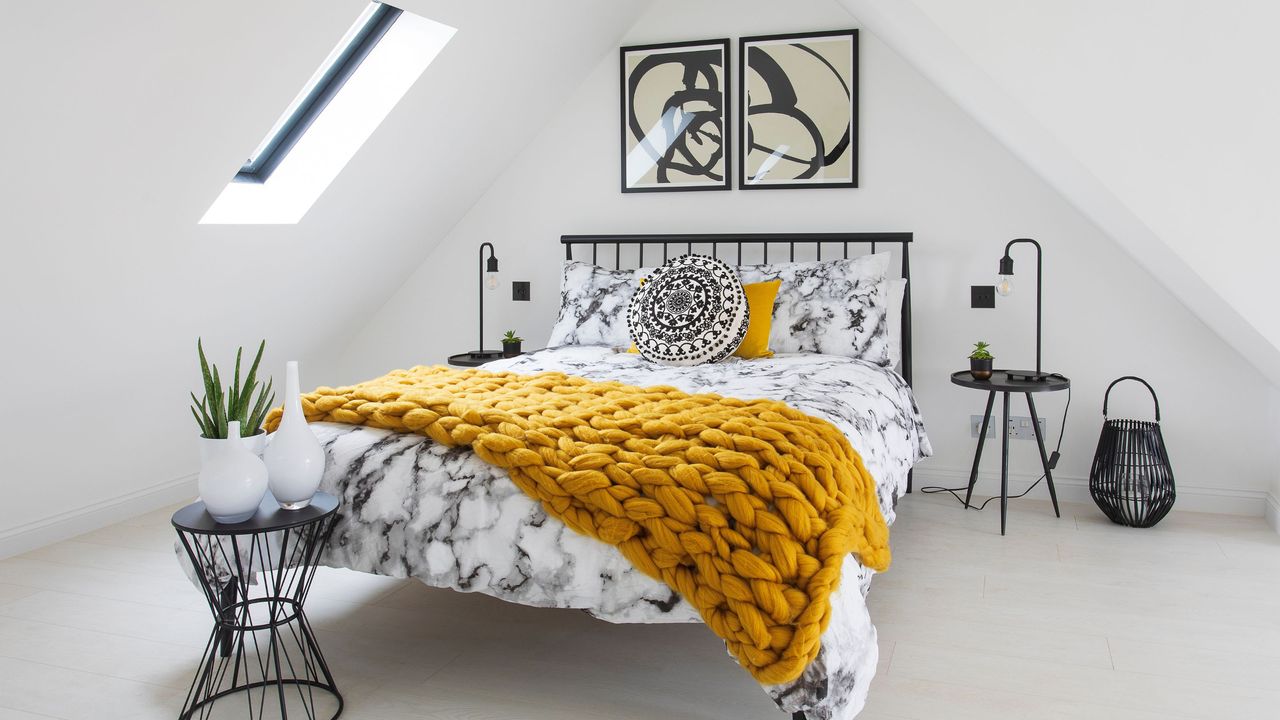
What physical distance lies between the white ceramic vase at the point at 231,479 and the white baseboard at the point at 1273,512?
130 inches

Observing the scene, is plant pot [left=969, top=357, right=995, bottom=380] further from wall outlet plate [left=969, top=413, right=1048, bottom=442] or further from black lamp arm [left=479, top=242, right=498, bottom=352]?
black lamp arm [left=479, top=242, right=498, bottom=352]

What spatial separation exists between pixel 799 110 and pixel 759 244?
587mm

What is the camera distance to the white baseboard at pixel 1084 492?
3.49m

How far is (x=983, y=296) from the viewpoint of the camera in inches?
147

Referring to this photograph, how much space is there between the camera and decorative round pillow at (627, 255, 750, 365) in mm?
3266

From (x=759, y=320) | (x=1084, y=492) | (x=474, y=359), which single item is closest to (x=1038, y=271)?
(x=1084, y=492)

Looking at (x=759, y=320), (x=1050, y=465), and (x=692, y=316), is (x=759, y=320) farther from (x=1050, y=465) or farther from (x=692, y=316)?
(x=1050, y=465)

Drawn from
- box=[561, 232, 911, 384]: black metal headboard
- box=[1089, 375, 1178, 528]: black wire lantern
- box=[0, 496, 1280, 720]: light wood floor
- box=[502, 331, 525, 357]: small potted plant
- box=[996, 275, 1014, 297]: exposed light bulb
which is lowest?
box=[0, 496, 1280, 720]: light wood floor

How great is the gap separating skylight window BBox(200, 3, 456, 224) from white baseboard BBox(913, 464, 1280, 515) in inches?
102

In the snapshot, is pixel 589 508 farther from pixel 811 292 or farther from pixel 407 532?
pixel 811 292

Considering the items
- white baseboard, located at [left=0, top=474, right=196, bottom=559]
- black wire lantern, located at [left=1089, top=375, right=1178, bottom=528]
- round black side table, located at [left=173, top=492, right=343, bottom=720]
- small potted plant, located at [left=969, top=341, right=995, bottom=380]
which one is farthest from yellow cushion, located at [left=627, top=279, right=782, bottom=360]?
white baseboard, located at [left=0, top=474, right=196, bottom=559]

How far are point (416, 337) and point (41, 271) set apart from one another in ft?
6.75

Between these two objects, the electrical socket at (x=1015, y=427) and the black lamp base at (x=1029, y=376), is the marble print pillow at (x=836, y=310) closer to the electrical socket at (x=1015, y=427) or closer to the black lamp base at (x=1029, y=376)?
the black lamp base at (x=1029, y=376)

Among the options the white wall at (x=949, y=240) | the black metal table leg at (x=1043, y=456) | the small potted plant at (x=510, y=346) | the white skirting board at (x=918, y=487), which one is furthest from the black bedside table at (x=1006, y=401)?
the small potted plant at (x=510, y=346)
